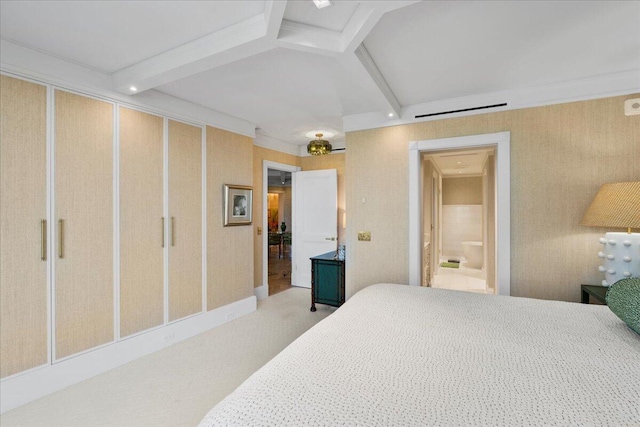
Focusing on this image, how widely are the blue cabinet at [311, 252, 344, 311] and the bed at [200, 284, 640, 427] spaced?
85.7 inches

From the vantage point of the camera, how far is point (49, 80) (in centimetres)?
225

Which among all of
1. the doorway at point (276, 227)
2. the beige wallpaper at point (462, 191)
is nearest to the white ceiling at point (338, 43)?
the doorway at point (276, 227)

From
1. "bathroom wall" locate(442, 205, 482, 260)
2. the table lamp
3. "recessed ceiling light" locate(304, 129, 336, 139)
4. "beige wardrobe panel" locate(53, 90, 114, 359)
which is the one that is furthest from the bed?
"bathroom wall" locate(442, 205, 482, 260)

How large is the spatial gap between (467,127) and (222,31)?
2.42m

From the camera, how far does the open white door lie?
500 cm

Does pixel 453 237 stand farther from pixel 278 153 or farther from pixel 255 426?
pixel 255 426

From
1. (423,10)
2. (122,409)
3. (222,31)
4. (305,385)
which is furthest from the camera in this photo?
(122,409)

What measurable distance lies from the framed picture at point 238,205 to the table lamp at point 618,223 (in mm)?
3526

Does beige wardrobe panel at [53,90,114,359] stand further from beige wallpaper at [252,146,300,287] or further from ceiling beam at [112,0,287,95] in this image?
beige wallpaper at [252,146,300,287]

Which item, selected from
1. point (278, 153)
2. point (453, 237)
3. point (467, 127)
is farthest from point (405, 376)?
point (453, 237)

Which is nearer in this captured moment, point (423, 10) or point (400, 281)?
point (423, 10)

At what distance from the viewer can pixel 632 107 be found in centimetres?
244

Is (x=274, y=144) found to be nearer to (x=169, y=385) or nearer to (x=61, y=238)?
(x=61, y=238)

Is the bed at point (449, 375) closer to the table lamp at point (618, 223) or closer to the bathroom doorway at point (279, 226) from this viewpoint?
the table lamp at point (618, 223)
